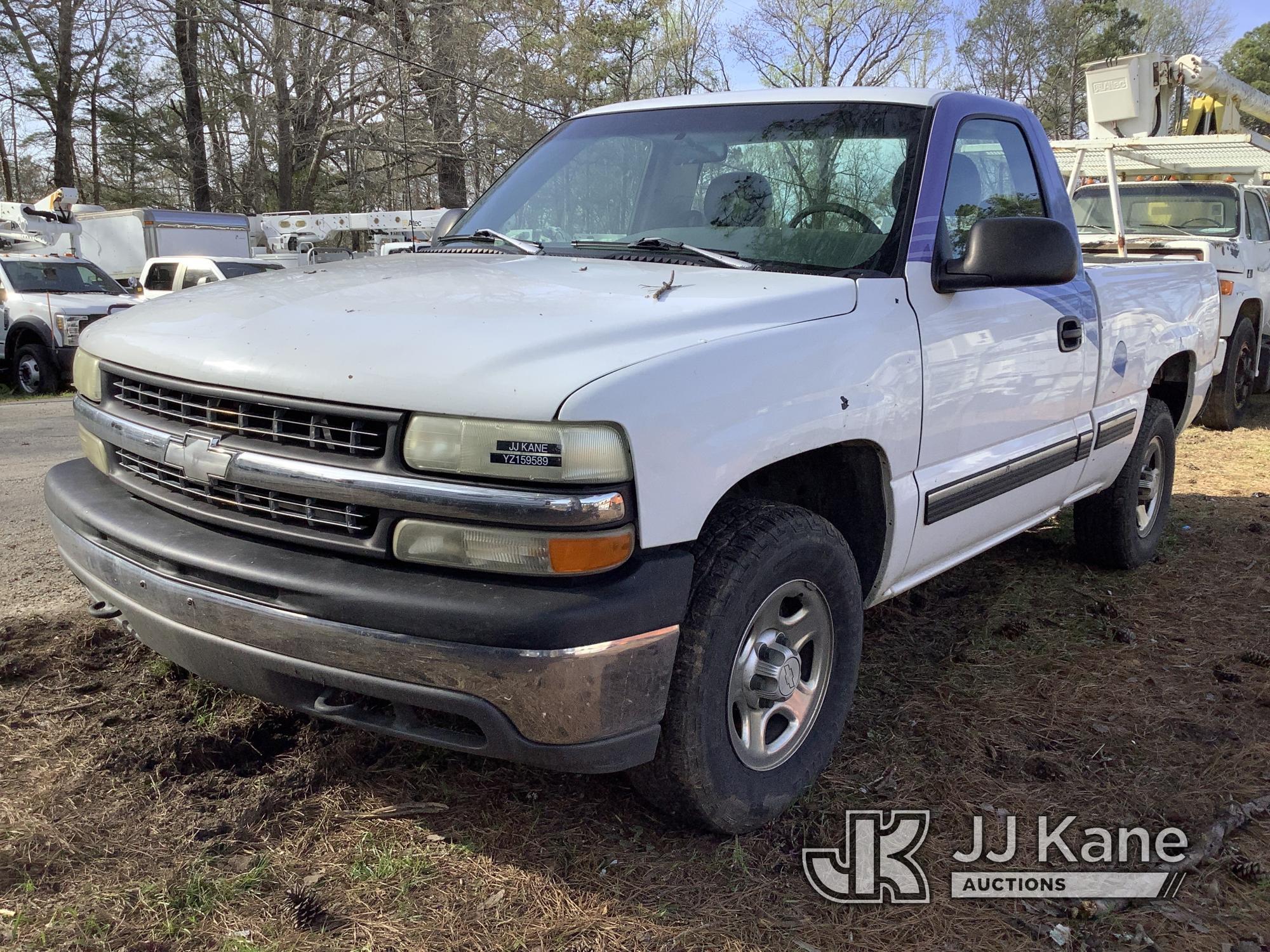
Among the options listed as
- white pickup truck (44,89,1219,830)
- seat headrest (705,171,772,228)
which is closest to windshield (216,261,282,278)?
white pickup truck (44,89,1219,830)

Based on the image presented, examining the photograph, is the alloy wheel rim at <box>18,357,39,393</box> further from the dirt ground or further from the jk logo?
the jk logo

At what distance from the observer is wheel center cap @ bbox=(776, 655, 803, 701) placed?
2.61 meters

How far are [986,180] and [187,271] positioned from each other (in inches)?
541

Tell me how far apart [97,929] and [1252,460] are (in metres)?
8.27

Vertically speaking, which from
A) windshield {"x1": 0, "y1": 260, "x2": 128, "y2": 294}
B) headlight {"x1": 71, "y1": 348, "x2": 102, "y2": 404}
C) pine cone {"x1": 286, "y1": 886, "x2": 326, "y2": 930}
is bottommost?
pine cone {"x1": 286, "y1": 886, "x2": 326, "y2": 930}

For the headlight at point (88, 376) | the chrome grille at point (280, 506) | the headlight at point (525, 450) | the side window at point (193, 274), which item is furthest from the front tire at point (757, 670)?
the side window at point (193, 274)

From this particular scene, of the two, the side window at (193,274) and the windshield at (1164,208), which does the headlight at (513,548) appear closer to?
the windshield at (1164,208)

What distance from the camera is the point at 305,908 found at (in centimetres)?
233

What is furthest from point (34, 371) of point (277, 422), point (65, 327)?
point (277, 422)

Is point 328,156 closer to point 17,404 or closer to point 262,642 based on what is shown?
point 17,404

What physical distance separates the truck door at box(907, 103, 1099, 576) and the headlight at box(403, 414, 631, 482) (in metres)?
1.28

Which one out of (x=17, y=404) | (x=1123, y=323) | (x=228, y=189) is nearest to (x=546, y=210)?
(x=1123, y=323)

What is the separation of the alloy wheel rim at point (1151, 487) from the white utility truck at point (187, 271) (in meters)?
11.8

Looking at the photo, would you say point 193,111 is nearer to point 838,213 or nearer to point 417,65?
point 417,65
